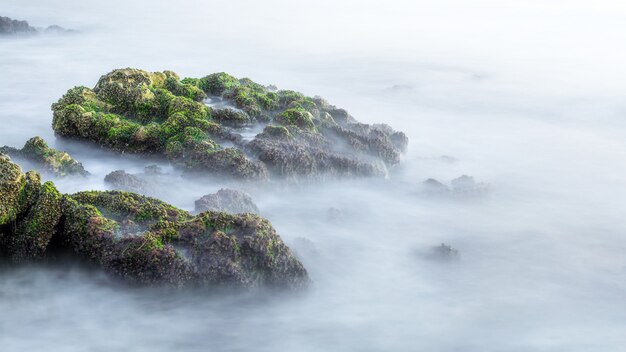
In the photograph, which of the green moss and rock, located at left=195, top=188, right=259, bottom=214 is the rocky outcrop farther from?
rock, located at left=195, top=188, right=259, bottom=214

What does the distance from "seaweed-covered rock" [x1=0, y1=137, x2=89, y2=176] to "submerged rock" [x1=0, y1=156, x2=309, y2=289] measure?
1.95 meters

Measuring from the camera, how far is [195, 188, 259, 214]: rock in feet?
24.8

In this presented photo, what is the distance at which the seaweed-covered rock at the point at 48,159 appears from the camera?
8.15 metres

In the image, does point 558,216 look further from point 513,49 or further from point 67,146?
point 513,49

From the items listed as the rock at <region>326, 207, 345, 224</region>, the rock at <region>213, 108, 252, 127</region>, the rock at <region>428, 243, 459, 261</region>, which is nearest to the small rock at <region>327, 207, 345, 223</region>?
the rock at <region>326, 207, 345, 224</region>

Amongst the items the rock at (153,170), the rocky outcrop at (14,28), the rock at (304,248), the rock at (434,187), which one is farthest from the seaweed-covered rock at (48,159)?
the rocky outcrop at (14,28)

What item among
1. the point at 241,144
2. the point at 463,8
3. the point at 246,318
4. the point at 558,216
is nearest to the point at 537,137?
the point at 558,216

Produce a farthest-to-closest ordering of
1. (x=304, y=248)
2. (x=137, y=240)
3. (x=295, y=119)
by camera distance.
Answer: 1. (x=295, y=119)
2. (x=304, y=248)
3. (x=137, y=240)

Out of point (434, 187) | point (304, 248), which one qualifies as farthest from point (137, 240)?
point (434, 187)

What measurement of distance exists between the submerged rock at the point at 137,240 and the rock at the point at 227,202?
1188 millimetres

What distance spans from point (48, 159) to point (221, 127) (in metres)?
2.24

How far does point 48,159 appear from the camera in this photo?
26.8 feet

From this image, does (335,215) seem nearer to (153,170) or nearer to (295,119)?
(295,119)

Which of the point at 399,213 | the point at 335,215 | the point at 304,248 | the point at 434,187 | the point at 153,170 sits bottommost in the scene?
the point at 304,248
